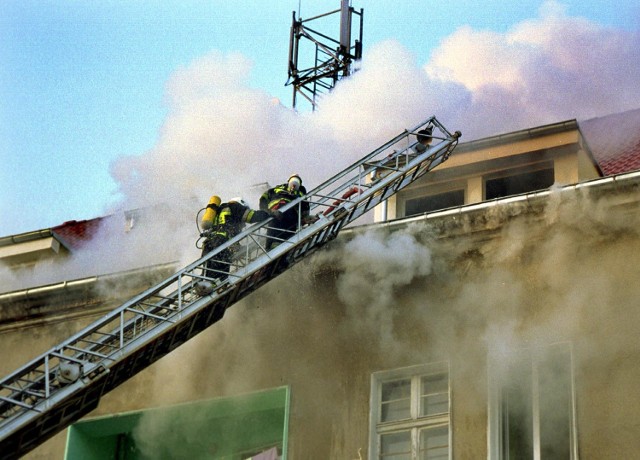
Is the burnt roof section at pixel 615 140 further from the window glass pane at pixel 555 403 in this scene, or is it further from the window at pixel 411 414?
the window at pixel 411 414

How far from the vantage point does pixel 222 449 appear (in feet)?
70.3

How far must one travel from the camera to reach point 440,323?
19609mm

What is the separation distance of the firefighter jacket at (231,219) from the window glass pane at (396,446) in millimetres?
3304

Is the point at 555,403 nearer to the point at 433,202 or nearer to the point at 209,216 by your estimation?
the point at 433,202

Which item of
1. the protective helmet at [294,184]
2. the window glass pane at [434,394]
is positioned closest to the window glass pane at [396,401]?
the window glass pane at [434,394]

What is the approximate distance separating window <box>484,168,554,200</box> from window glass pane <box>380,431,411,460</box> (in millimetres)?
4359

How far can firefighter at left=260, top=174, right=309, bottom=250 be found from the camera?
1992 centimetres

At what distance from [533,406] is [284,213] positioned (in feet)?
13.3

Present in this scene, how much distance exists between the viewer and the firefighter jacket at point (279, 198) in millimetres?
20062

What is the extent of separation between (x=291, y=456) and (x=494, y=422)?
8.85 feet

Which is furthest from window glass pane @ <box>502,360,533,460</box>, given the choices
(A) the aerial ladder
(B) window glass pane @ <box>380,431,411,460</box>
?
(A) the aerial ladder

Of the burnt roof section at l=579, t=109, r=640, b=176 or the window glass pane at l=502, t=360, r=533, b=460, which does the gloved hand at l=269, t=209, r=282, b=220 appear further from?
the burnt roof section at l=579, t=109, r=640, b=176

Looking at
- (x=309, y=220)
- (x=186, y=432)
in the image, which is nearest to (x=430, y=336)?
(x=309, y=220)

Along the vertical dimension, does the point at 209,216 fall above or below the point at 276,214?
above
